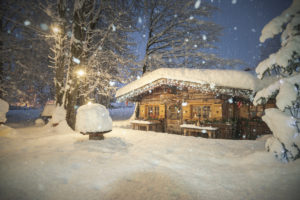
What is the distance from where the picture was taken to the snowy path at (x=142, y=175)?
2.86 metres

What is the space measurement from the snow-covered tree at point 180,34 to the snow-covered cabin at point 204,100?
18.1 ft

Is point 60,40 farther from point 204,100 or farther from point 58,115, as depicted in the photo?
point 204,100

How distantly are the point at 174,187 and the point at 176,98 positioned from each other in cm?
839


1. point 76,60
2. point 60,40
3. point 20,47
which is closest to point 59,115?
point 76,60

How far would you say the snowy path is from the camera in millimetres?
2859

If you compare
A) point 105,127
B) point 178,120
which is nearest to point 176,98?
point 178,120

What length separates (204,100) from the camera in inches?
391

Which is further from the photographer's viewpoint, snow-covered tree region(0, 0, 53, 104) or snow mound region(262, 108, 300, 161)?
snow-covered tree region(0, 0, 53, 104)

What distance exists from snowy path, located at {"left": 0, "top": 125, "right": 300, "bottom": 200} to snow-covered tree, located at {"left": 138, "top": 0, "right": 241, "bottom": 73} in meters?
12.1

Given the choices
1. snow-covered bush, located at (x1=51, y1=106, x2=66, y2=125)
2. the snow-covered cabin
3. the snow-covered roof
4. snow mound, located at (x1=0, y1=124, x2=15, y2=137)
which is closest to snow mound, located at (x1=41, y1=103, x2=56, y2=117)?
snow-covered bush, located at (x1=51, y1=106, x2=66, y2=125)

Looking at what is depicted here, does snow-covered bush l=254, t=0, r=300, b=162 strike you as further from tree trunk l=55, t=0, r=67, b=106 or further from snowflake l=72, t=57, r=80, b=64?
tree trunk l=55, t=0, r=67, b=106

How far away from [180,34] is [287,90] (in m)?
14.2

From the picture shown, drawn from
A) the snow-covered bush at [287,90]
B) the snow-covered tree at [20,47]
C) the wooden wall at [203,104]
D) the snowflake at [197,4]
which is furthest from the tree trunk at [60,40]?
the snowflake at [197,4]

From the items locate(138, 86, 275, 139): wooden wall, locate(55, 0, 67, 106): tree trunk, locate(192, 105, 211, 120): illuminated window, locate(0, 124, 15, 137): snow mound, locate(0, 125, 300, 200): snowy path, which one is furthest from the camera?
locate(192, 105, 211, 120): illuminated window
